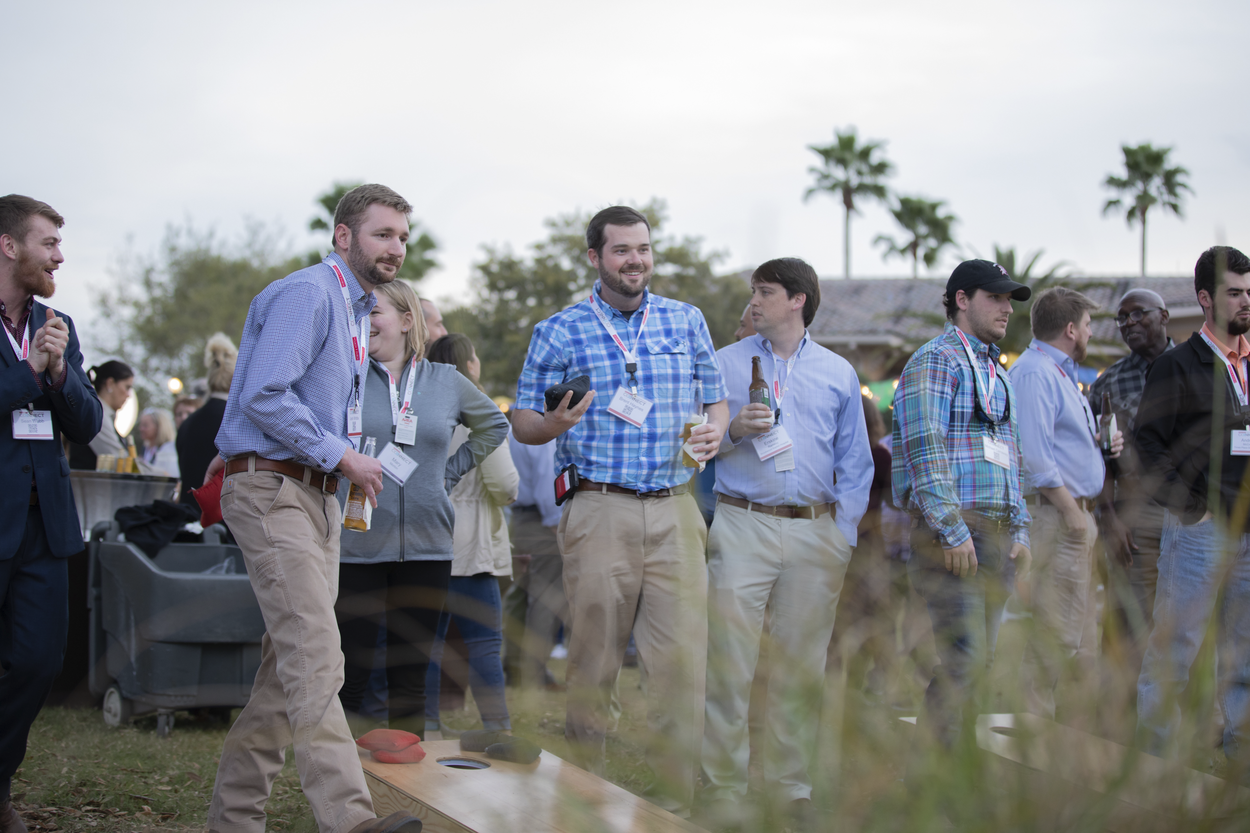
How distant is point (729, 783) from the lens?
190 centimetres

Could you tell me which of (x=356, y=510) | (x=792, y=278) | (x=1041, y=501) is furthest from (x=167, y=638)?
(x=1041, y=501)

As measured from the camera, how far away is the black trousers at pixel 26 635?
3.16m

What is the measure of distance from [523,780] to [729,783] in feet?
2.45

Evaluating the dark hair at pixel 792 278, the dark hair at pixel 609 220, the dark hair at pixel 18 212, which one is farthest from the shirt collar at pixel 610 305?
the dark hair at pixel 18 212

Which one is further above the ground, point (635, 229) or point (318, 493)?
point (635, 229)

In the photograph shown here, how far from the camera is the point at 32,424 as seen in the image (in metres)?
3.30

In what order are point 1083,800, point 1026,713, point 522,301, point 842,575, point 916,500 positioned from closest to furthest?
point 1083,800
point 1026,713
point 842,575
point 916,500
point 522,301

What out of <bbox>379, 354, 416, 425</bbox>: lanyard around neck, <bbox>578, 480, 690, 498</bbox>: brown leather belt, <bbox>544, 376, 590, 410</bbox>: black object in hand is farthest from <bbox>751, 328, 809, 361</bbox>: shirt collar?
<bbox>379, 354, 416, 425</bbox>: lanyard around neck

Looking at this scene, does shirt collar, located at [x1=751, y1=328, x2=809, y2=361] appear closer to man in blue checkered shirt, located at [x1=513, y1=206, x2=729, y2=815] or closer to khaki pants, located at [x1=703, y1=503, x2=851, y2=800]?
man in blue checkered shirt, located at [x1=513, y1=206, x2=729, y2=815]

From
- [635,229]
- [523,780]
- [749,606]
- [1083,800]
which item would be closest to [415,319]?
[635,229]

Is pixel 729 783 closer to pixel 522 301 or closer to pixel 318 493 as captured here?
pixel 318 493

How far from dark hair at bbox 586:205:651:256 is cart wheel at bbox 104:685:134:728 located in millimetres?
3278

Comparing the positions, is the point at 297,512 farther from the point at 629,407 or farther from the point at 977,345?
the point at 977,345

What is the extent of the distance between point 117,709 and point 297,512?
9.08 feet
